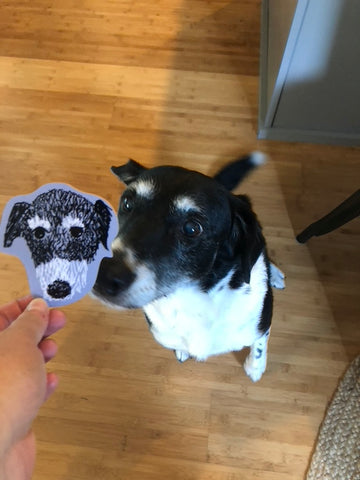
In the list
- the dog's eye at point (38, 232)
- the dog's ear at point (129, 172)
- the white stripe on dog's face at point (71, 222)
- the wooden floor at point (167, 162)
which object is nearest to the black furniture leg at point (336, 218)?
the wooden floor at point (167, 162)

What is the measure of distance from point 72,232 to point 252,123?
6.11 feet

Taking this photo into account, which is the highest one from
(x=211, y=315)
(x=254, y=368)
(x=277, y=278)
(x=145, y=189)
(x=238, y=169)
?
(x=145, y=189)

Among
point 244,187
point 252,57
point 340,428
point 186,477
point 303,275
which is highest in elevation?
point 252,57

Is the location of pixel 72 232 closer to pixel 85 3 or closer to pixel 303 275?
pixel 303 275

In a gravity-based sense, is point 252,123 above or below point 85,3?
below

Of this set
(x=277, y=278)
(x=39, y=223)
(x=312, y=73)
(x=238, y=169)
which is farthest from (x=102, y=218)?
(x=312, y=73)

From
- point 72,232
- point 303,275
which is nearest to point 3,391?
point 72,232

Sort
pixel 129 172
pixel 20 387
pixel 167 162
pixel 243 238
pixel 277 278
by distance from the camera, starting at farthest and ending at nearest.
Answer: pixel 167 162 → pixel 277 278 → pixel 129 172 → pixel 243 238 → pixel 20 387

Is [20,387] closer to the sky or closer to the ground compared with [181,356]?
closer to the sky

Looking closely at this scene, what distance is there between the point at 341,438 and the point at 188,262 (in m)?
1.19

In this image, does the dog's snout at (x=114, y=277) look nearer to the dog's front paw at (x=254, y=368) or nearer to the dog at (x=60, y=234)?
the dog at (x=60, y=234)

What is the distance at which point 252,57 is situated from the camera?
2979 mm

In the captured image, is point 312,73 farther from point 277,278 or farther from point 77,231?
point 77,231

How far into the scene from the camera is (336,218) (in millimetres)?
1945
